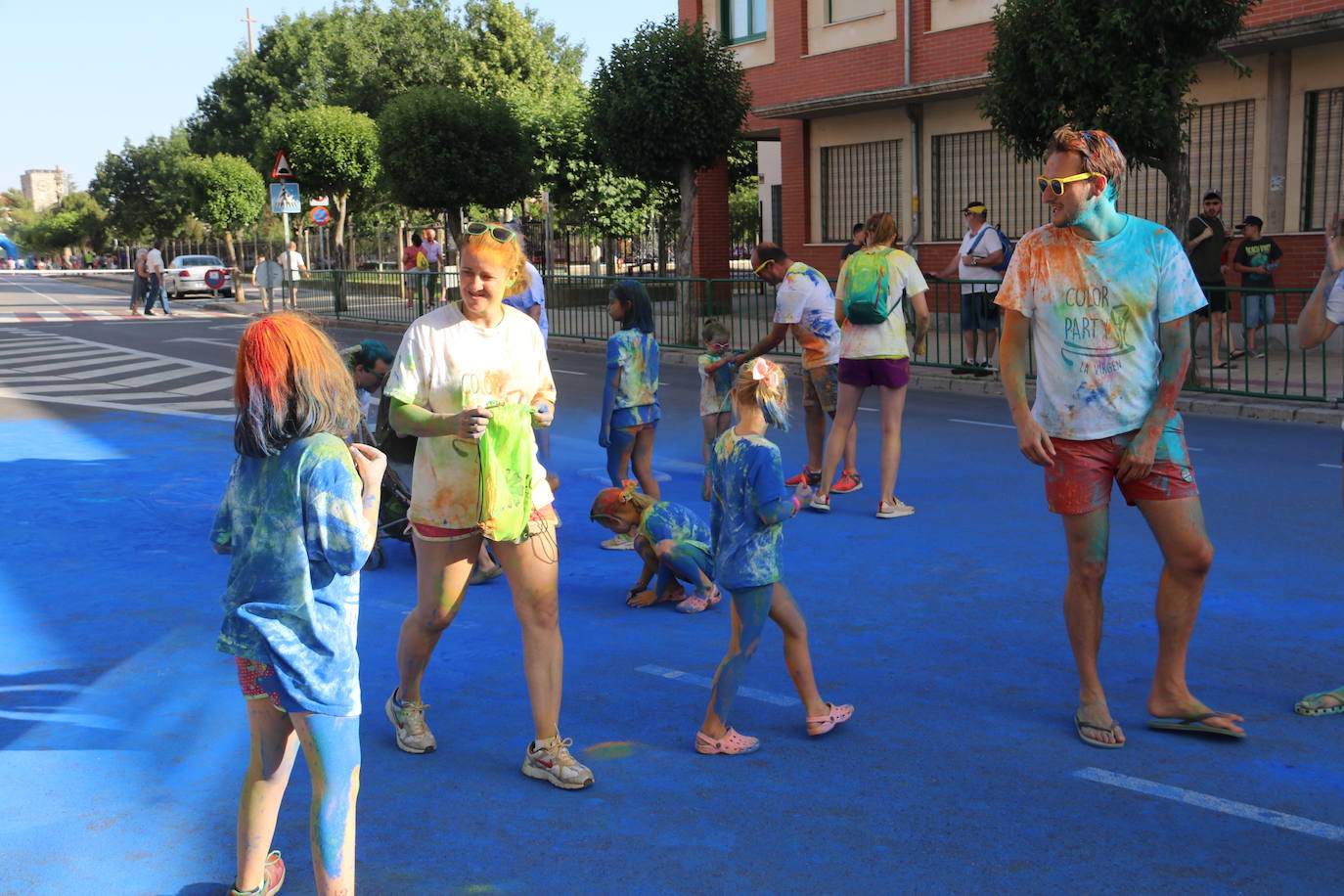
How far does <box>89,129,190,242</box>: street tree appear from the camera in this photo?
233 feet

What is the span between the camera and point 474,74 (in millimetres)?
49094

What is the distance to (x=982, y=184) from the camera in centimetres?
2203

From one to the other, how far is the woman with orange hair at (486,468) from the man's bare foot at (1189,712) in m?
2.00

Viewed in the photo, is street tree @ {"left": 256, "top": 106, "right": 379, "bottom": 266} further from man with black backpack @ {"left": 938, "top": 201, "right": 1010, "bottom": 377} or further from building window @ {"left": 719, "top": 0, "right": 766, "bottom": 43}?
man with black backpack @ {"left": 938, "top": 201, "right": 1010, "bottom": 377}

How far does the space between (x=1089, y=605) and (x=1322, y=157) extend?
14832mm

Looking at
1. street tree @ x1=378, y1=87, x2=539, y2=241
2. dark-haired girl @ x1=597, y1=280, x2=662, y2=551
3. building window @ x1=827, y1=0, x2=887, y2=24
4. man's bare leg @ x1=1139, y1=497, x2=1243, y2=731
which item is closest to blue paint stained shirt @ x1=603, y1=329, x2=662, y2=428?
dark-haired girl @ x1=597, y1=280, x2=662, y2=551

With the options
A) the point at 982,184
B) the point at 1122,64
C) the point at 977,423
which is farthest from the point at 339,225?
the point at 977,423

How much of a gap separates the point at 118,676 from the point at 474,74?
46.3 m

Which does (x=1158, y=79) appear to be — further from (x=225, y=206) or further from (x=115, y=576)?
(x=225, y=206)

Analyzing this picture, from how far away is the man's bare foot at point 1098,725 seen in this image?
14.7 ft

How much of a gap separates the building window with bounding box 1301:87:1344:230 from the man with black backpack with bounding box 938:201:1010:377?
14.6 ft

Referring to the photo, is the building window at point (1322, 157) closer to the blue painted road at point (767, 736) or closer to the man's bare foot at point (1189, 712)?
the blue painted road at point (767, 736)

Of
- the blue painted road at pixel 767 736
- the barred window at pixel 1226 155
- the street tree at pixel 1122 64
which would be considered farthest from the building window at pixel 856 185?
the blue painted road at pixel 767 736

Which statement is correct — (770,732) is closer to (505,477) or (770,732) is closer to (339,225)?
(505,477)
